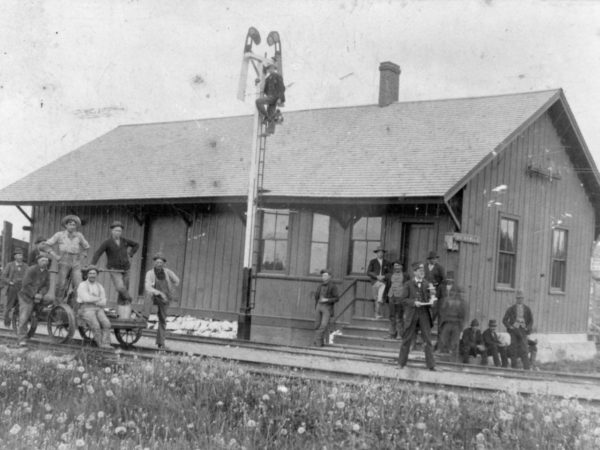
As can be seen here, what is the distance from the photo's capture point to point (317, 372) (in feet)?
35.3

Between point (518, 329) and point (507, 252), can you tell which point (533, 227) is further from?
point (518, 329)

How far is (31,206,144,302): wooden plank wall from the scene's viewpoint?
Answer: 2261 cm

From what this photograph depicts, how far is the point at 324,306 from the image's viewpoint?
16938 millimetres

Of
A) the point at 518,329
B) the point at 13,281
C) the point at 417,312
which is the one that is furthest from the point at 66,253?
the point at 518,329

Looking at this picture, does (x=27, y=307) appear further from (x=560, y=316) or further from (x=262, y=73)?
(x=560, y=316)

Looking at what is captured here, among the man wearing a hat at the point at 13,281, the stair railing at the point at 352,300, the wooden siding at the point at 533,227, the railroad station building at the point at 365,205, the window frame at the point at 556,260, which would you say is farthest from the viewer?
the window frame at the point at 556,260

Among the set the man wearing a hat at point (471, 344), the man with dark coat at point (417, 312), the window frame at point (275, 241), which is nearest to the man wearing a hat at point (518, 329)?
the man wearing a hat at point (471, 344)

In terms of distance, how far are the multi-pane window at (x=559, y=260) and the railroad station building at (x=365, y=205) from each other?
0.18 ft

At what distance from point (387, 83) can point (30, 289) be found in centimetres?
1312

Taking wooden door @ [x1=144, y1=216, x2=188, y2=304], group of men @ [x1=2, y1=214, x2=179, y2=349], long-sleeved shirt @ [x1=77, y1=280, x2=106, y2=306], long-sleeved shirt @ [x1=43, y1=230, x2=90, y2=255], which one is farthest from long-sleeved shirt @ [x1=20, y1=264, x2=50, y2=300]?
wooden door @ [x1=144, y1=216, x2=188, y2=304]

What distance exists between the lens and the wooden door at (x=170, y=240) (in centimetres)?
2172

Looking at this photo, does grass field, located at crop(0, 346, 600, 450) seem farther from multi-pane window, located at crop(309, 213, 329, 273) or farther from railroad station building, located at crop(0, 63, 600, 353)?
multi-pane window, located at crop(309, 213, 329, 273)

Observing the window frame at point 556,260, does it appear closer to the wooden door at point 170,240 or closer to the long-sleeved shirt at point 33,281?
the wooden door at point 170,240

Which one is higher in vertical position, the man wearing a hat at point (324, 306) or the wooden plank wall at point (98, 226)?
the wooden plank wall at point (98, 226)
